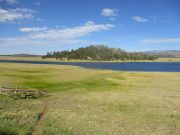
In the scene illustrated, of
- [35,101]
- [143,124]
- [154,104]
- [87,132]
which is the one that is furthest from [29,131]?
[154,104]

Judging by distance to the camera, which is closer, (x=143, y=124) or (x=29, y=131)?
(x=29, y=131)

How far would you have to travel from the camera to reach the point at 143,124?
27.3 m

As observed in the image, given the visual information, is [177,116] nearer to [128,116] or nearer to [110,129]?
[128,116]

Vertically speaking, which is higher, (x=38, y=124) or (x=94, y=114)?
(x=38, y=124)

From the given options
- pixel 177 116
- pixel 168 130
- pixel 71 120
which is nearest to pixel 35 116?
pixel 71 120

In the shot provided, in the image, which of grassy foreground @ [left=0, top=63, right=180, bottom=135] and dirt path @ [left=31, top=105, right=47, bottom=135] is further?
grassy foreground @ [left=0, top=63, right=180, bottom=135]

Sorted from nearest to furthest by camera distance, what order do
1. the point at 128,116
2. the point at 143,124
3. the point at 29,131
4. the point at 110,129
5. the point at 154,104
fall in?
1. the point at 29,131
2. the point at 110,129
3. the point at 143,124
4. the point at 128,116
5. the point at 154,104

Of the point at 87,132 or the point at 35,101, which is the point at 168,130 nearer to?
the point at 87,132

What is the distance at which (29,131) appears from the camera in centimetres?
2300

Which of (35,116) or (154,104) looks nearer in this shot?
(35,116)

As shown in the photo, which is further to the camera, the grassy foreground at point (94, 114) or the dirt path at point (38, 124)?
the grassy foreground at point (94, 114)

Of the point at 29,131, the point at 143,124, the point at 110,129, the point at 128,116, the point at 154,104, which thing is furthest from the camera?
the point at 154,104

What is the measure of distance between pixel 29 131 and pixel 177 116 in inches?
660

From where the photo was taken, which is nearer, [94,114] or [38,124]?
[38,124]
